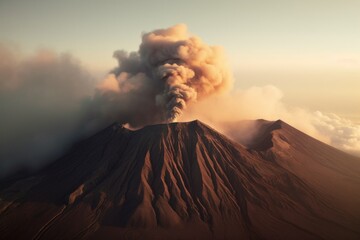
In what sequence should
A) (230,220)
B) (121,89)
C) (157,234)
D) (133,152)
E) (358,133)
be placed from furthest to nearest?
(358,133)
(121,89)
(133,152)
(230,220)
(157,234)

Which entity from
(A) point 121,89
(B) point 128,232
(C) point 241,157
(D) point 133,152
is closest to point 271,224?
(C) point 241,157

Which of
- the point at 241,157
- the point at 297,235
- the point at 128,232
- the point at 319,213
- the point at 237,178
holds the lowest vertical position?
the point at 128,232

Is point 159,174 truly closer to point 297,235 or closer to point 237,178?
point 237,178

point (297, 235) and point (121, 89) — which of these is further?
point (121, 89)

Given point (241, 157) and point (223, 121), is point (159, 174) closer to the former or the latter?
point (241, 157)

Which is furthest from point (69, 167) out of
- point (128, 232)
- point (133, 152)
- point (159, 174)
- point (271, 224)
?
point (271, 224)

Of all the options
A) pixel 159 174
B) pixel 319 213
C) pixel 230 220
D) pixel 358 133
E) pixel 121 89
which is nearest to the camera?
pixel 230 220

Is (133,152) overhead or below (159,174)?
overhead
